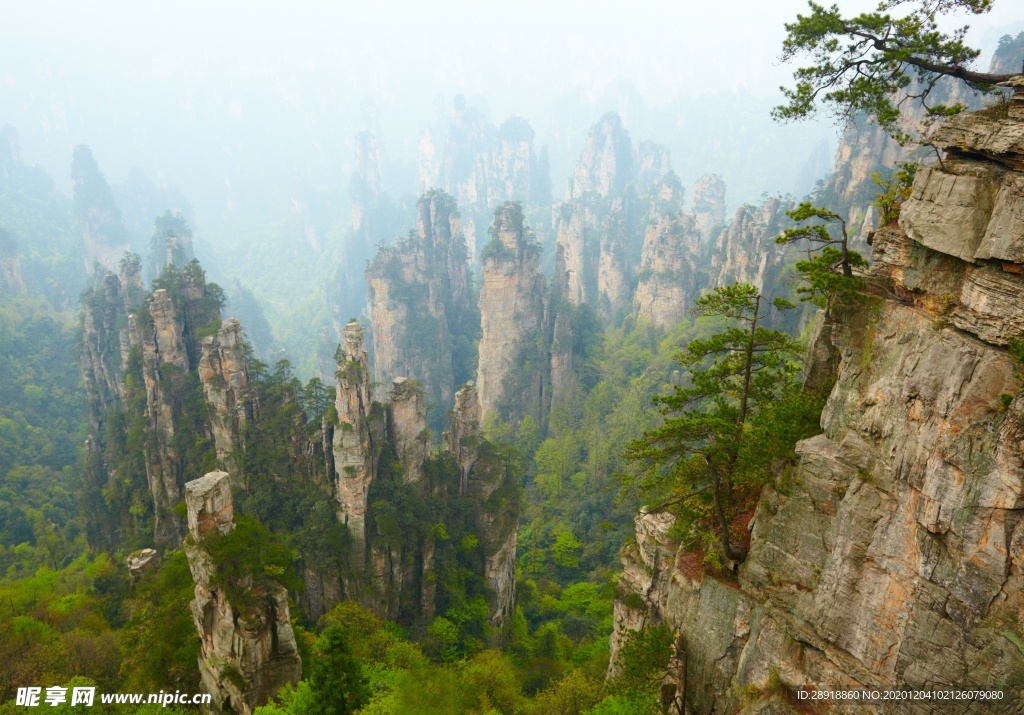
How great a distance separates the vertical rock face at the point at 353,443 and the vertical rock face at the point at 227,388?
5.65 m

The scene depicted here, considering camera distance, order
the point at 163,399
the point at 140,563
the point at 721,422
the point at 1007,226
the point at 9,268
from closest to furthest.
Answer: the point at 1007,226
the point at 721,422
the point at 140,563
the point at 163,399
the point at 9,268

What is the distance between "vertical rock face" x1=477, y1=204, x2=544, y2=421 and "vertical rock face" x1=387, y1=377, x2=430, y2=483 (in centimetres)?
2428

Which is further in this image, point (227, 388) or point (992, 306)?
point (227, 388)

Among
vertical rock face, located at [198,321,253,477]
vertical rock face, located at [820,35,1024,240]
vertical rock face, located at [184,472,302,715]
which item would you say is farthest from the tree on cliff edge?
vertical rock face, located at [820,35,1024,240]

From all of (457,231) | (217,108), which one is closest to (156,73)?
(217,108)

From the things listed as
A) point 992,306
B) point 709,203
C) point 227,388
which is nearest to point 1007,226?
point 992,306

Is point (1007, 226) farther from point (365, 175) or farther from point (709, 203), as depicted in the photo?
point (365, 175)

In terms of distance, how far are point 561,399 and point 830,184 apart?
27958 mm

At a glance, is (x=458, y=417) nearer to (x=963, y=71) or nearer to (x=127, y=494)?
(x=127, y=494)

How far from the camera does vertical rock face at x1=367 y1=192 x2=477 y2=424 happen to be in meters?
61.9

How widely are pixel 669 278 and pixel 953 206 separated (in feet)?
169

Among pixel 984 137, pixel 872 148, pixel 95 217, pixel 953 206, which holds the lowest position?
pixel 95 217

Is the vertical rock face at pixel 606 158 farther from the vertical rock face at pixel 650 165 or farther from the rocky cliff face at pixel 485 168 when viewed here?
the rocky cliff face at pixel 485 168

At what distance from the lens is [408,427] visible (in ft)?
95.7
